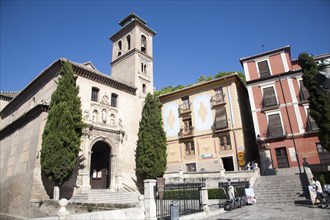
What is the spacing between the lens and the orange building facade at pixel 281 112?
20.0 m

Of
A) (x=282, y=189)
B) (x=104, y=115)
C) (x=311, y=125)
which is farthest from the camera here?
(x=311, y=125)

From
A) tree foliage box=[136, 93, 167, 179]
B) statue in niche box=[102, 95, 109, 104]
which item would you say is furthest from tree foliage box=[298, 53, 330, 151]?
statue in niche box=[102, 95, 109, 104]

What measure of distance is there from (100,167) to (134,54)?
12819 mm

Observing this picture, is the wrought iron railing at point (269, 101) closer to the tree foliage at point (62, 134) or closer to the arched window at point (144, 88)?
the arched window at point (144, 88)

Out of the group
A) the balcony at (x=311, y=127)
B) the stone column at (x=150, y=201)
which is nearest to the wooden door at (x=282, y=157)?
the balcony at (x=311, y=127)

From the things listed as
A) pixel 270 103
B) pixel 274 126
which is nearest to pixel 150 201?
pixel 274 126

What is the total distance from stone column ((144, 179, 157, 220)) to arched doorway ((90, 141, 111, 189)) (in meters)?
12.0

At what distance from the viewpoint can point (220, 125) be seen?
78.2 feet

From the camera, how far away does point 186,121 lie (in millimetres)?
26828

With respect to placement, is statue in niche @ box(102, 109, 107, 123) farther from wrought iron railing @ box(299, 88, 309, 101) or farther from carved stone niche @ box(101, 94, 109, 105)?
wrought iron railing @ box(299, 88, 309, 101)

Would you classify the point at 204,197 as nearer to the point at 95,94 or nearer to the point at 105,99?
the point at 105,99

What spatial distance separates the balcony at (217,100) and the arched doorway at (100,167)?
1237cm

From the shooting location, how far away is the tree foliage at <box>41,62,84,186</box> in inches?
554

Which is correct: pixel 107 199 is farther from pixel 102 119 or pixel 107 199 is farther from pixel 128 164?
pixel 102 119
